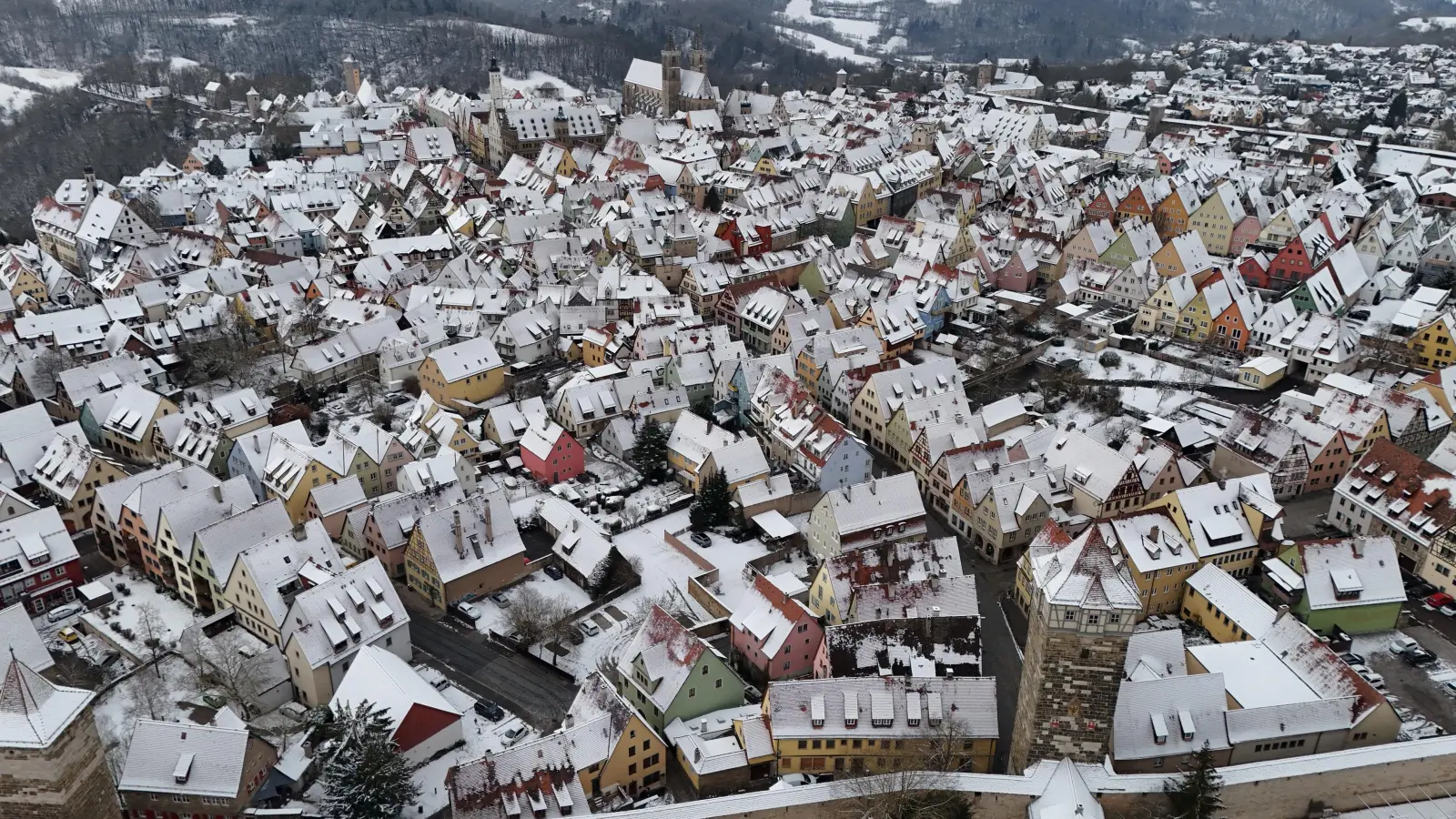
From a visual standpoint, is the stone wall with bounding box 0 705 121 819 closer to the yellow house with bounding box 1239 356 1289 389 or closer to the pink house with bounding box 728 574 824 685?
the pink house with bounding box 728 574 824 685

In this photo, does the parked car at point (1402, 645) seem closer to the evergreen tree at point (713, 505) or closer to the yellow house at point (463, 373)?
the evergreen tree at point (713, 505)

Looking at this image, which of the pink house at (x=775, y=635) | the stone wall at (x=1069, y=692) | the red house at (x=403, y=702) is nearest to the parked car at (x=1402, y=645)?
the stone wall at (x=1069, y=692)

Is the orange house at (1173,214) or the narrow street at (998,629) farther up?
the orange house at (1173,214)

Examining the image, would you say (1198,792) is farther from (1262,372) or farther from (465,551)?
(1262,372)

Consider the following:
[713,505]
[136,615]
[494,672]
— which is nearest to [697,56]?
[713,505]

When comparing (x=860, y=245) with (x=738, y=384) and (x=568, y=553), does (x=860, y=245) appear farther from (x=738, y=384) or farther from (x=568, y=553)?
(x=568, y=553)

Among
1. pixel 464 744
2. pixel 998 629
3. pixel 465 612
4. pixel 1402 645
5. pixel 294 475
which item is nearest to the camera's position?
pixel 464 744
